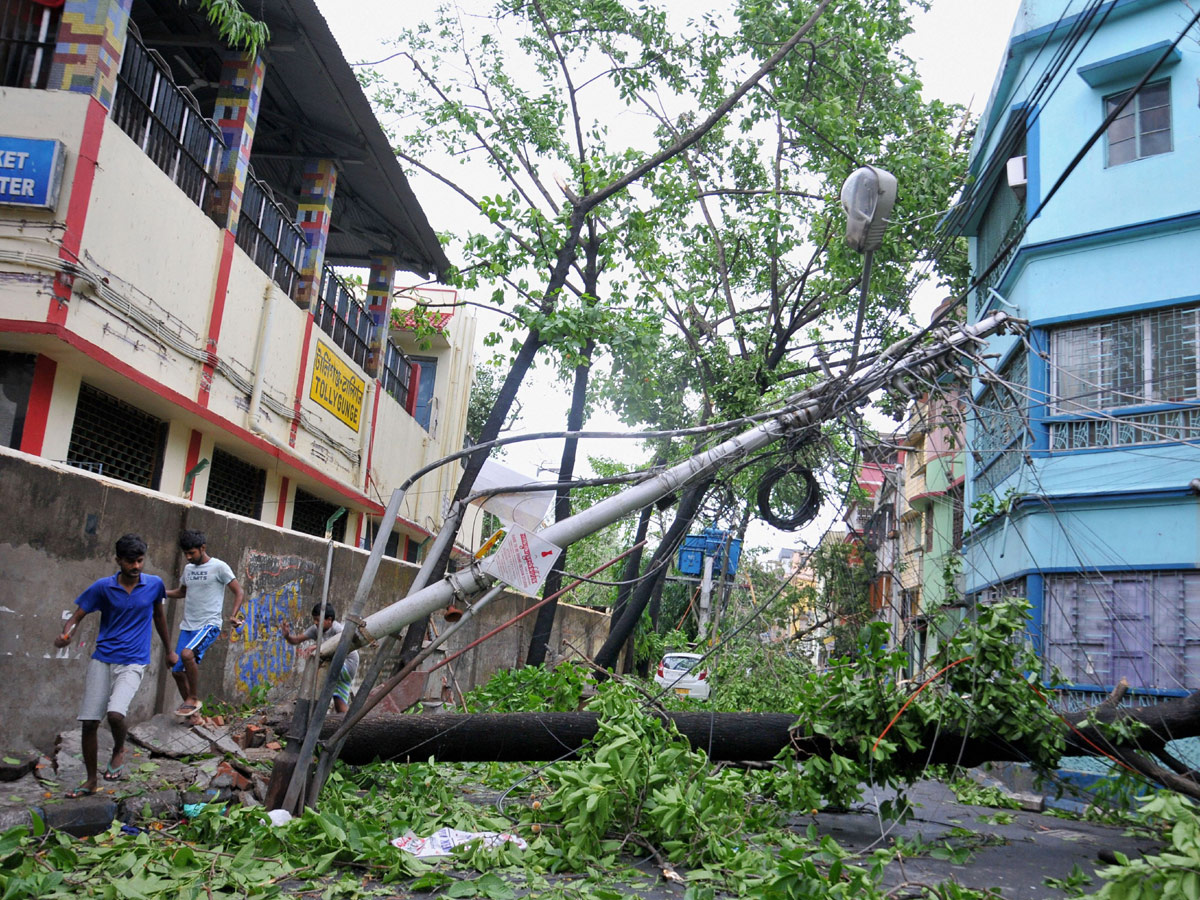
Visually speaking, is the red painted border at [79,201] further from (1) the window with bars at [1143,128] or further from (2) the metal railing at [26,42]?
(1) the window with bars at [1143,128]

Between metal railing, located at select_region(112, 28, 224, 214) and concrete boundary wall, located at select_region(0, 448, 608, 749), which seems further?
metal railing, located at select_region(112, 28, 224, 214)

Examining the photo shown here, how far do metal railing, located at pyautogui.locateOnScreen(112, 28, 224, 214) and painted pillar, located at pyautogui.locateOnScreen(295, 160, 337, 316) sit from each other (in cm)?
260

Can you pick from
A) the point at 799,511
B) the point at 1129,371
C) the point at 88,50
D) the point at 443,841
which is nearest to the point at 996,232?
the point at 1129,371

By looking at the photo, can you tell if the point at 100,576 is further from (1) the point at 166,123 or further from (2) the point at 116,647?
(1) the point at 166,123

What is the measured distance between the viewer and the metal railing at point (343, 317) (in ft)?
46.2

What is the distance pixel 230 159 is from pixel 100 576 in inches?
226

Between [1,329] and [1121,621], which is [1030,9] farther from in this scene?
[1,329]

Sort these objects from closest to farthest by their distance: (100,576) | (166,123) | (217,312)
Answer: (100,576)
(166,123)
(217,312)

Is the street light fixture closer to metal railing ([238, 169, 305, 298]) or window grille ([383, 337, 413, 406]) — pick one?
metal railing ([238, 169, 305, 298])

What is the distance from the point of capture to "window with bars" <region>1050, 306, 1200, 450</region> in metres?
9.89

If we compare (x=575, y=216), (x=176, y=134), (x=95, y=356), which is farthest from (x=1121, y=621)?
(x=176, y=134)

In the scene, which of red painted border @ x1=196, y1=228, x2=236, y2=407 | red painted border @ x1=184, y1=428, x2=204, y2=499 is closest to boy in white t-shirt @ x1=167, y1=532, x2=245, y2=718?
red painted border @ x1=196, y1=228, x2=236, y2=407

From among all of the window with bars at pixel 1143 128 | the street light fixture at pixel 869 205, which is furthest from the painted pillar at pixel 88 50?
the window with bars at pixel 1143 128

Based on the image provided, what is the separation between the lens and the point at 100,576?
6855 millimetres
